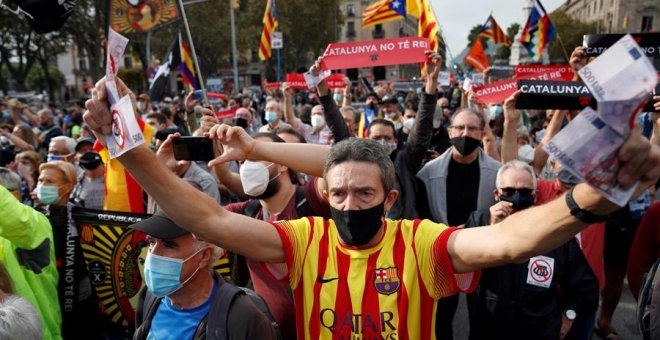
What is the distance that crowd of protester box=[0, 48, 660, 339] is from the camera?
183 cm

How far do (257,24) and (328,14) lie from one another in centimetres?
854

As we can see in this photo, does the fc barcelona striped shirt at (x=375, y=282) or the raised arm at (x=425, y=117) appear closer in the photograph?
the fc barcelona striped shirt at (x=375, y=282)

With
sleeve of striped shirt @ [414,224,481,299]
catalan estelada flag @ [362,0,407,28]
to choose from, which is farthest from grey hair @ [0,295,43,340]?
catalan estelada flag @ [362,0,407,28]

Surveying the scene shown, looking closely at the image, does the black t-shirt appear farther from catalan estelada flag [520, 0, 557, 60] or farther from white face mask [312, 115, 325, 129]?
catalan estelada flag [520, 0, 557, 60]

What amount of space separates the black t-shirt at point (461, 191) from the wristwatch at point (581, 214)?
2.49 m

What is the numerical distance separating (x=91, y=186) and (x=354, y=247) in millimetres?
3720

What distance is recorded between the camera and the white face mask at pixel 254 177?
2752 mm

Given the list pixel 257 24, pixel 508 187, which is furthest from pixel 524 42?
pixel 257 24

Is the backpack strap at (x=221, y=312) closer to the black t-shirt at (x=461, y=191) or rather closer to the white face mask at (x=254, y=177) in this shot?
the white face mask at (x=254, y=177)

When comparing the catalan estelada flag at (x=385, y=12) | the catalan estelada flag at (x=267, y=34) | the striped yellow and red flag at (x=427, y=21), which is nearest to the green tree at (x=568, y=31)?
the catalan estelada flag at (x=267, y=34)

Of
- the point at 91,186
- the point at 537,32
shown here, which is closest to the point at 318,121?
the point at 91,186

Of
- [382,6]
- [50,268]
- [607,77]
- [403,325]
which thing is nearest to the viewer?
[607,77]

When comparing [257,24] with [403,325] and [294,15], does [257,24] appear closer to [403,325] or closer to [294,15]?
[294,15]

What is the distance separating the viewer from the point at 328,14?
1932 inches
